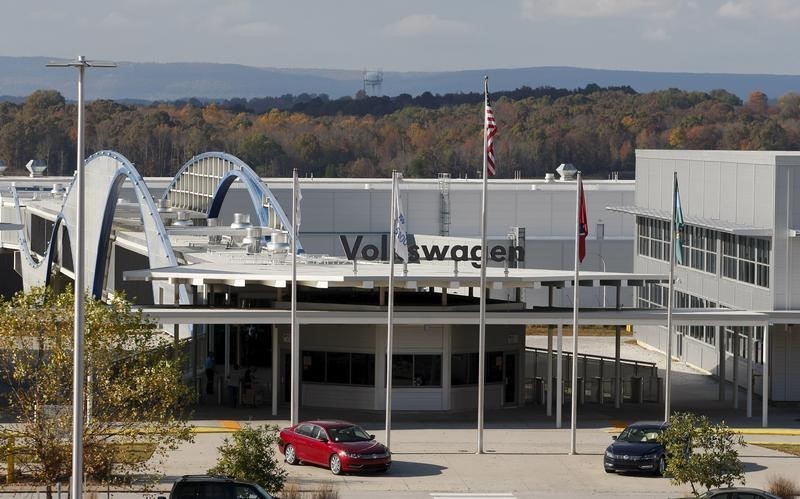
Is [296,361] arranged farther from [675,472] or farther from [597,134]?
[597,134]

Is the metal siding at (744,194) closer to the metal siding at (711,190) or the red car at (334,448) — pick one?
the metal siding at (711,190)

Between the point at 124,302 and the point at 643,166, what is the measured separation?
40.9 metres

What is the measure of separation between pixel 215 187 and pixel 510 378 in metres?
30.8

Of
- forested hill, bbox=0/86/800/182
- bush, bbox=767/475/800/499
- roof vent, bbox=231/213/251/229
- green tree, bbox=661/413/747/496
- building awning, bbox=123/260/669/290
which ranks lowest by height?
bush, bbox=767/475/800/499

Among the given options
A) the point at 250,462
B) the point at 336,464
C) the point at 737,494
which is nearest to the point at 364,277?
the point at 336,464

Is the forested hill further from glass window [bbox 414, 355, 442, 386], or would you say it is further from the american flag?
the american flag

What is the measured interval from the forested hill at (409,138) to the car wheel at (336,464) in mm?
128445

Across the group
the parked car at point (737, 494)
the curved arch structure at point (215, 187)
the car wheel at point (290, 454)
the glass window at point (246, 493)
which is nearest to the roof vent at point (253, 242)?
the curved arch structure at point (215, 187)

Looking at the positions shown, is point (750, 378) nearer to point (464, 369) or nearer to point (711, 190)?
point (464, 369)

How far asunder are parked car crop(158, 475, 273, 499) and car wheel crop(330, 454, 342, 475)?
788cm

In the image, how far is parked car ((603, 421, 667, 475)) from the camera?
37906 millimetres

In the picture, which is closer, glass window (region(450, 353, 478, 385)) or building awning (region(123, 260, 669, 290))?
building awning (region(123, 260, 669, 290))

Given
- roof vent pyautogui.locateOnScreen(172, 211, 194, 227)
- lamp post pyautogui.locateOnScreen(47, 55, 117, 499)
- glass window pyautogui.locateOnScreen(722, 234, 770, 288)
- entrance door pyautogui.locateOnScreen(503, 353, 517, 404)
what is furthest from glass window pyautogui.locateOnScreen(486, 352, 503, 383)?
roof vent pyautogui.locateOnScreen(172, 211, 194, 227)

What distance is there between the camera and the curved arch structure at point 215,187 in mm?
66438
